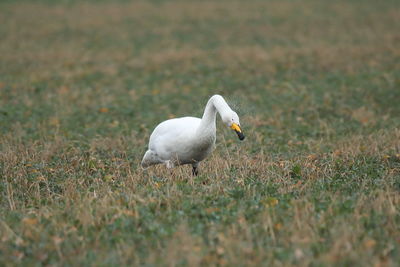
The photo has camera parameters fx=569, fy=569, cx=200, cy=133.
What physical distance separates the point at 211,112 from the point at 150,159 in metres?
1.59

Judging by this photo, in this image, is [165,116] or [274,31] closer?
[165,116]

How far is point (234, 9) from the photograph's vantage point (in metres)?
33.2

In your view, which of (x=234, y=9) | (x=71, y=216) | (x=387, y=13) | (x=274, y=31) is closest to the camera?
(x=71, y=216)

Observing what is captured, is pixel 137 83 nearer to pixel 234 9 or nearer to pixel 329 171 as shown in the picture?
pixel 329 171

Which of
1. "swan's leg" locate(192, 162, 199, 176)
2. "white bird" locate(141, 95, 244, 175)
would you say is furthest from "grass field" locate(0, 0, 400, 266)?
"white bird" locate(141, 95, 244, 175)

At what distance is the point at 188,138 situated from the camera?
7.75 m

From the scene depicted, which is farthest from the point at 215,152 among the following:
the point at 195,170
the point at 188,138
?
the point at 188,138

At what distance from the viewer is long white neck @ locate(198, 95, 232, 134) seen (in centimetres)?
728

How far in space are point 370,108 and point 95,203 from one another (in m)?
8.99

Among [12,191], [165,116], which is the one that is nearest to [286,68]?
[165,116]

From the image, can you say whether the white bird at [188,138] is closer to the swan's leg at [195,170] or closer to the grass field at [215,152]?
the swan's leg at [195,170]

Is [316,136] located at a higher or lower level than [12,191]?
lower

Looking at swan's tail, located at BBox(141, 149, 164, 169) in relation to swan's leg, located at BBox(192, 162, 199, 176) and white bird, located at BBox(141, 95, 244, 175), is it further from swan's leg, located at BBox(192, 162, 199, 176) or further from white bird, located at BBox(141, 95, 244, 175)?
swan's leg, located at BBox(192, 162, 199, 176)

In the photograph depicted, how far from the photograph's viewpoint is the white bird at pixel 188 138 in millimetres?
7484
